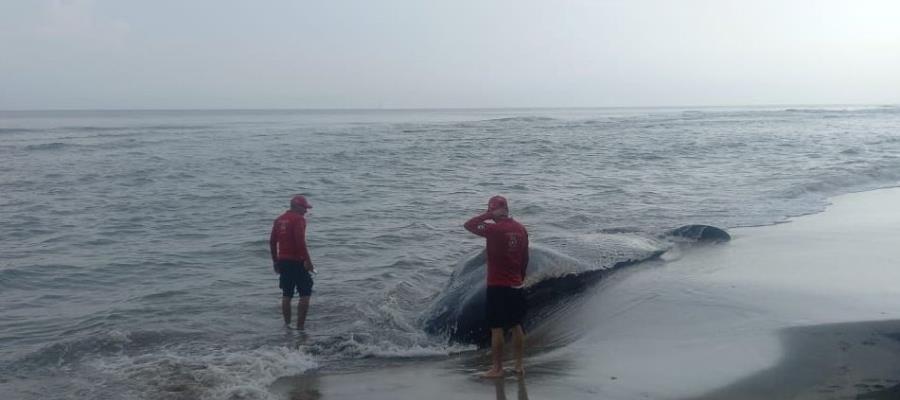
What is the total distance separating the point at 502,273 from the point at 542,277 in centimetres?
311

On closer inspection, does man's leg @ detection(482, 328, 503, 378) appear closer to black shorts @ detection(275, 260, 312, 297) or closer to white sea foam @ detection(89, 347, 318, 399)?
white sea foam @ detection(89, 347, 318, 399)

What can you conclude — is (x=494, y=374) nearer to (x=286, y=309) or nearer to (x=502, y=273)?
(x=502, y=273)

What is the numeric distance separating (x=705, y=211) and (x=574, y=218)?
3332 mm

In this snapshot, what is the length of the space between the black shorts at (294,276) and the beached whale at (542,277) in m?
1.56

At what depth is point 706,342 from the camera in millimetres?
8156

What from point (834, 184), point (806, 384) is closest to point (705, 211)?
point (834, 184)

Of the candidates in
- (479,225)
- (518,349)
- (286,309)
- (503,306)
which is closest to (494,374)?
(518,349)

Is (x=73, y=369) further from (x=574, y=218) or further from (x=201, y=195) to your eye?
(x=201, y=195)

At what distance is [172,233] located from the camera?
16.5 metres

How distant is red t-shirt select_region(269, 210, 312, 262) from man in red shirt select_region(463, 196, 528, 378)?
118 inches

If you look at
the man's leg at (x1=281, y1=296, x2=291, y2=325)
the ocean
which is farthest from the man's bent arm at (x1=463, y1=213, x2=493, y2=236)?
the man's leg at (x1=281, y1=296, x2=291, y2=325)

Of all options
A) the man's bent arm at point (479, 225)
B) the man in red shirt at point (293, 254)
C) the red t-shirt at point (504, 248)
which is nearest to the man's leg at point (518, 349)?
the red t-shirt at point (504, 248)

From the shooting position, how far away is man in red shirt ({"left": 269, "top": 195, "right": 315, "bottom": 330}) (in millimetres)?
9656

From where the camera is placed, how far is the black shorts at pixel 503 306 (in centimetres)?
746
